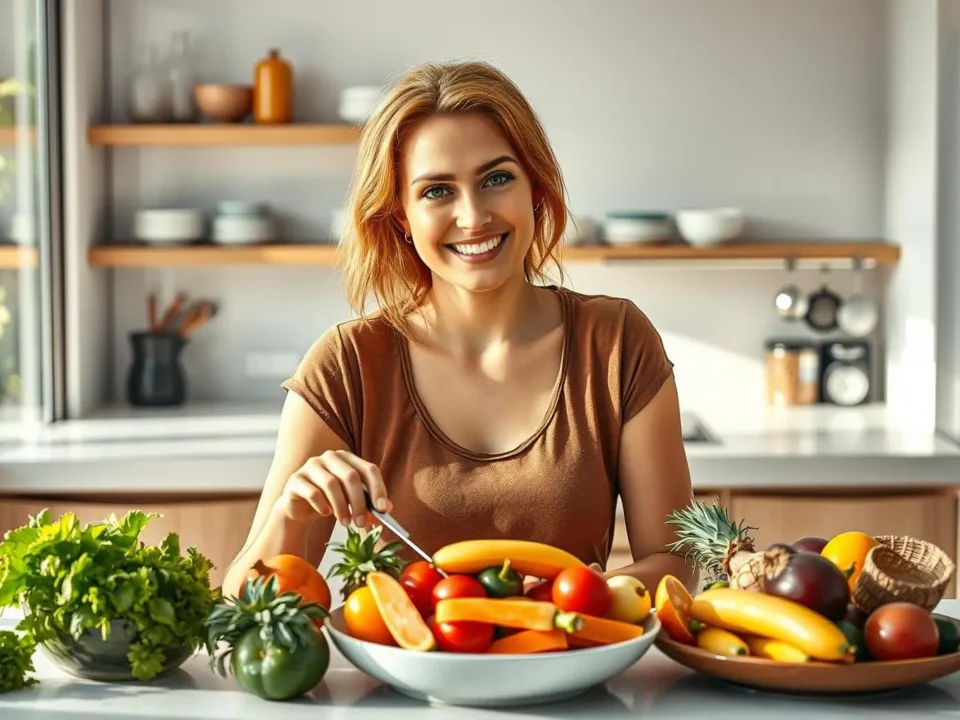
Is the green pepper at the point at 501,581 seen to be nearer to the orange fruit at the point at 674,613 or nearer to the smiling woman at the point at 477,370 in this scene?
the orange fruit at the point at 674,613

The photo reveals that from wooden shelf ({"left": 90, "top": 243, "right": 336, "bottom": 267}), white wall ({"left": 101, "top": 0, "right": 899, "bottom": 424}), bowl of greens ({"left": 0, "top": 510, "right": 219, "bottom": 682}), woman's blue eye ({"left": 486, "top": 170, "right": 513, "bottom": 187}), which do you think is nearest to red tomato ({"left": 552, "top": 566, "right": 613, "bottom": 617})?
bowl of greens ({"left": 0, "top": 510, "right": 219, "bottom": 682})

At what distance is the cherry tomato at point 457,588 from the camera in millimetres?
1254

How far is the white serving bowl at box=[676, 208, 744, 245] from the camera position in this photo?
3.70m

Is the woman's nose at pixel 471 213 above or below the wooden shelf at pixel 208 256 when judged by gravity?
below

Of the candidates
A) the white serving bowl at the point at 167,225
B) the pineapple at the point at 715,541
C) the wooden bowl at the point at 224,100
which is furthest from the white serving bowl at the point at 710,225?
the pineapple at the point at 715,541

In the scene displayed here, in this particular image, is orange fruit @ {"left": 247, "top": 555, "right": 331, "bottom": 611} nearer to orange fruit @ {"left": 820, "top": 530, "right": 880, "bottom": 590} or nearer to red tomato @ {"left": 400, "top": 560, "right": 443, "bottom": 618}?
red tomato @ {"left": 400, "top": 560, "right": 443, "bottom": 618}

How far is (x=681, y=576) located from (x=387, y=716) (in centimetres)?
69

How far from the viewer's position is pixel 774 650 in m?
1.27

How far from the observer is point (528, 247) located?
196 cm

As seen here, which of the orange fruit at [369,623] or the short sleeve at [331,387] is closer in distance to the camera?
the orange fruit at [369,623]

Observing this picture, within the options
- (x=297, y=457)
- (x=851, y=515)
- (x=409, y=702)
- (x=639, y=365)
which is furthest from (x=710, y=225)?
(x=409, y=702)

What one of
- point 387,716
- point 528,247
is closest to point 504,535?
point 528,247

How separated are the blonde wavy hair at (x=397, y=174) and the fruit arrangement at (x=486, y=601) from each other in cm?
74

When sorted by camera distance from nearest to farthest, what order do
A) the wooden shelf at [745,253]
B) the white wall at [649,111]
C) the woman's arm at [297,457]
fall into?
the woman's arm at [297,457], the wooden shelf at [745,253], the white wall at [649,111]
